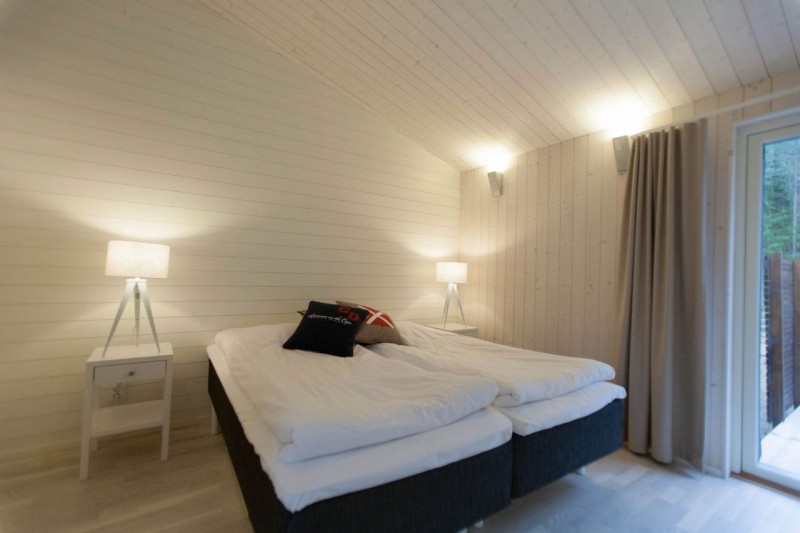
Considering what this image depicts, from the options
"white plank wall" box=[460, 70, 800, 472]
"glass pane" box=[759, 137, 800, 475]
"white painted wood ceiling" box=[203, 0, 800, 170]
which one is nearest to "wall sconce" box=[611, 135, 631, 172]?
"white plank wall" box=[460, 70, 800, 472]

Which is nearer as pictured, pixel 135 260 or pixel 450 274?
pixel 135 260

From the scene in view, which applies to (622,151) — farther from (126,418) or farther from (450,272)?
(126,418)

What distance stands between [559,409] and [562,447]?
0.57 ft

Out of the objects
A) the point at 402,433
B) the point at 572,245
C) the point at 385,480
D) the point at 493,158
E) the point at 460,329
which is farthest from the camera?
the point at 493,158

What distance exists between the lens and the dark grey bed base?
1064 millimetres

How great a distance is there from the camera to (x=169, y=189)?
100 inches

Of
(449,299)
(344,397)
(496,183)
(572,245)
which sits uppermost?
(496,183)

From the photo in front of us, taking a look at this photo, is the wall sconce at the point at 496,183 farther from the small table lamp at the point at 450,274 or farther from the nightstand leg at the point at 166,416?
the nightstand leg at the point at 166,416

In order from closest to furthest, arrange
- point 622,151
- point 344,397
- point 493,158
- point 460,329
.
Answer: point 344,397, point 622,151, point 460,329, point 493,158

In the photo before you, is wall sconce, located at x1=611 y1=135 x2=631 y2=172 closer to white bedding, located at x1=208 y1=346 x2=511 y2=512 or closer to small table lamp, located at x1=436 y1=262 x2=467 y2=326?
small table lamp, located at x1=436 y1=262 x2=467 y2=326

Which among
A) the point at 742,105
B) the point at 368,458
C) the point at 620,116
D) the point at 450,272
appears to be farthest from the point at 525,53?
the point at 368,458

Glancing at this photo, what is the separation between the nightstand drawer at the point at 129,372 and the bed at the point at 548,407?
143 centimetres

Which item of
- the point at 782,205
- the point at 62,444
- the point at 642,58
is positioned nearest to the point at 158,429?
the point at 62,444

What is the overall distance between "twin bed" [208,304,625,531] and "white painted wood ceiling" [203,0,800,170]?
179 centimetres
